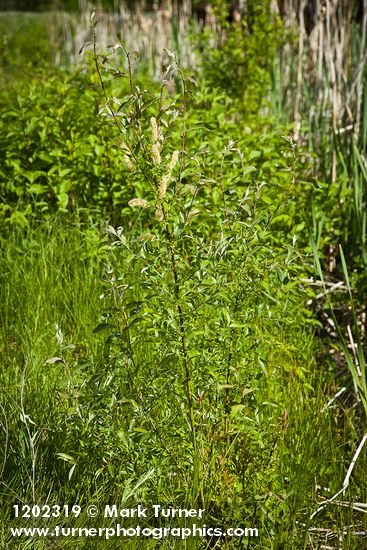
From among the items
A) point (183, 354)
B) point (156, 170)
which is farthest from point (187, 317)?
point (156, 170)

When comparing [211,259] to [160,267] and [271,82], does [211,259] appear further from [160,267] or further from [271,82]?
[271,82]

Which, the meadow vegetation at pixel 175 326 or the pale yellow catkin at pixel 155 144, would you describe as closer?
the pale yellow catkin at pixel 155 144

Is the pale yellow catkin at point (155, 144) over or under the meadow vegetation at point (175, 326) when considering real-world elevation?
over

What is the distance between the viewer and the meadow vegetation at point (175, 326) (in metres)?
2.17

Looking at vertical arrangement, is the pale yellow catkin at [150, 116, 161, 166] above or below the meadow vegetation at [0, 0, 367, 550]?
above

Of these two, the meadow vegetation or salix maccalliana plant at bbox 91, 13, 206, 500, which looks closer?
salix maccalliana plant at bbox 91, 13, 206, 500

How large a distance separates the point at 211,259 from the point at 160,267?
0.14m

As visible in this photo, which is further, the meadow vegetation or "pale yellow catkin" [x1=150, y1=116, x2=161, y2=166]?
the meadow vegetation

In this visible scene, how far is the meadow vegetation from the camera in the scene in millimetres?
2174

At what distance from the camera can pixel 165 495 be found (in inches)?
91.8

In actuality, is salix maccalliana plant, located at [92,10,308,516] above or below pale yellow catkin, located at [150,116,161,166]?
below

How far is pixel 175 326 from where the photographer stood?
2.07 meters

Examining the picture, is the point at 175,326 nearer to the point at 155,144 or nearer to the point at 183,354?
the point at 183,354

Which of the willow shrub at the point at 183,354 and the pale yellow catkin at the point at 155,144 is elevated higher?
the pale yellow catkin at the point at 155,144
